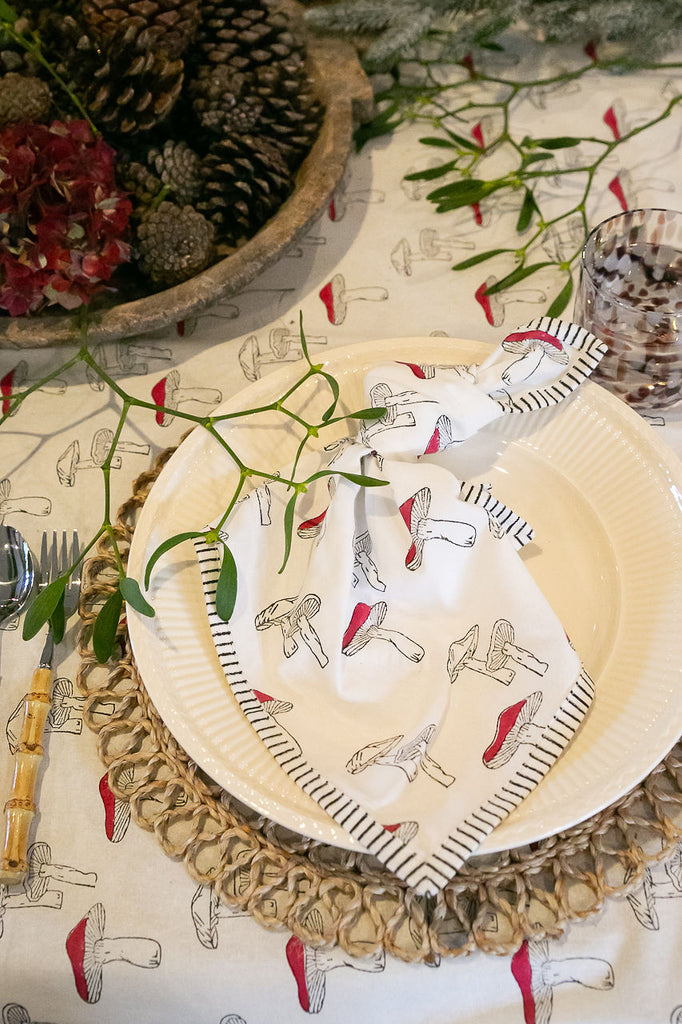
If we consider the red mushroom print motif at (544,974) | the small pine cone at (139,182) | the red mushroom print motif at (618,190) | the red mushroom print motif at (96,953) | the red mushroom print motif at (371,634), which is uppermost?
the small pine cone at (139,182)

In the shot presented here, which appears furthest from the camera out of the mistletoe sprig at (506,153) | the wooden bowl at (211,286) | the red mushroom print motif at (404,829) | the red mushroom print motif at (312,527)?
the mistletoe sprig at (506,153)

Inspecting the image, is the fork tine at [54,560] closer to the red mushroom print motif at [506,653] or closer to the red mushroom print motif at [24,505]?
the red mushroom print motif at [24,505]

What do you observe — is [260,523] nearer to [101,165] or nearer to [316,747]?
[316,747]

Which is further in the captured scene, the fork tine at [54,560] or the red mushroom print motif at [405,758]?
the fork tine at [54,560]

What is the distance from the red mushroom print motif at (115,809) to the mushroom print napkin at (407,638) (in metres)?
0.09

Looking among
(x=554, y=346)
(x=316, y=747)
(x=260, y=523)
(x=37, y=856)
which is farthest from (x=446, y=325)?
(x=37, y=856)

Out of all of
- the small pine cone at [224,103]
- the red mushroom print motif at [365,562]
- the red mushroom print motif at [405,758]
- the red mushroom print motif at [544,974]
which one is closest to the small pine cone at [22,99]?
the small pine cone at [224,103]

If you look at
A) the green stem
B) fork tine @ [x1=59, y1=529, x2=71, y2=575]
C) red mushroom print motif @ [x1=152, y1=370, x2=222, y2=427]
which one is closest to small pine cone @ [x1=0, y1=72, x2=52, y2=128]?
the green stem

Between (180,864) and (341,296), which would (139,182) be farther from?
(180,864)

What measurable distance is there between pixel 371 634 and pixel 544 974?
21 cm

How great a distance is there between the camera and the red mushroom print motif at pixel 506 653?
18.3 inches

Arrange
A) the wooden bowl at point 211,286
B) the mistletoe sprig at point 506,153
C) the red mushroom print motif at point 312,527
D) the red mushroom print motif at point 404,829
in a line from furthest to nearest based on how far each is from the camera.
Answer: the mistletoe sprig at point 506,153
the wooden bowl at point 211,286
the red mushroom print motif at point 312,527
the red mushroom print motif at point 404,829

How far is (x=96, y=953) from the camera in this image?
1.47 feet

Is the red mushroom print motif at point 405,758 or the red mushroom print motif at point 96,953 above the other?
the red mushroom print motif at point 405,758
